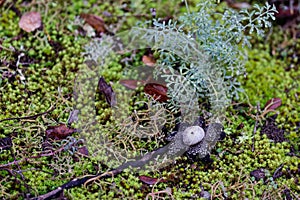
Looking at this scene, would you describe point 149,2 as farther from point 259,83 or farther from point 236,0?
point 259,83

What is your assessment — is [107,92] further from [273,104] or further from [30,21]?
[273,104]

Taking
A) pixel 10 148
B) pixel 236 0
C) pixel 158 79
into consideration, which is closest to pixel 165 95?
pixel 158 79

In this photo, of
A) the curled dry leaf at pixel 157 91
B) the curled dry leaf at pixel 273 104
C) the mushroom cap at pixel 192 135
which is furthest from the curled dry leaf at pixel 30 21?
the curled dry leaf at pixel 273 104

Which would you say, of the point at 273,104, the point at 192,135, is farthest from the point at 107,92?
the point at 273,104

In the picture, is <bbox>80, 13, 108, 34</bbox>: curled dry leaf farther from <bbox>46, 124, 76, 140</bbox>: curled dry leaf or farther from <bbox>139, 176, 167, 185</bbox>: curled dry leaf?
<bbox>139, 176, 167, 185</bbox>: curled dry leaf

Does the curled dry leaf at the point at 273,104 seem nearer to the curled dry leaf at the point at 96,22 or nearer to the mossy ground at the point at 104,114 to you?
the mossy ground at the point at 104,114

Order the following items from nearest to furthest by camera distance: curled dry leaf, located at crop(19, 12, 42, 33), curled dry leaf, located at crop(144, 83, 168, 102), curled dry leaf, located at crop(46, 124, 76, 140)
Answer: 1. curled dry leaf, located at crop(46, 124, 76, 140)
2. curled dry leaf, located at crop(144, 83, 168, 102)
3. curled dry leaf, located at crop(19, 12, 42, 33)

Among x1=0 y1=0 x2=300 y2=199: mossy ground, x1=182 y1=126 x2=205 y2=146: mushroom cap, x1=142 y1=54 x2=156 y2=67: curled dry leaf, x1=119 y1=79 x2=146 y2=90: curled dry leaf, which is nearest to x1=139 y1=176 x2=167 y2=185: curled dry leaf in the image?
x1=0 y1=0 x2=300 y2=199: mossy ground
